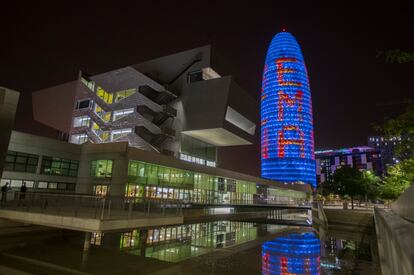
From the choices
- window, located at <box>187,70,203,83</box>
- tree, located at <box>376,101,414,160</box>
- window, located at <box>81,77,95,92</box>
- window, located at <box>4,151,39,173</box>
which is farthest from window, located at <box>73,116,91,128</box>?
tree, located at <box>376,101,414,160</box>

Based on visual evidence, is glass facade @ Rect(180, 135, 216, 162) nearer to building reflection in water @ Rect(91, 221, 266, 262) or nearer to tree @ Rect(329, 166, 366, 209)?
tree @ Rect(329, 166, 366, 209)

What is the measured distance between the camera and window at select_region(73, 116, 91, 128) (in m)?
58.2

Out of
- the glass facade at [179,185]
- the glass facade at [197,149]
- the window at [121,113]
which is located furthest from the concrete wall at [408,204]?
the glass facade at [197,149]

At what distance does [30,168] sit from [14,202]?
1700cm

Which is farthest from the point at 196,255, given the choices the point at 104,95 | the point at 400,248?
the point at 104,95

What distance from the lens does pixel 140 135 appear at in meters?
51.2

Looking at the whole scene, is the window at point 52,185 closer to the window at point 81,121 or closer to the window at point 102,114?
the window at point 102,114

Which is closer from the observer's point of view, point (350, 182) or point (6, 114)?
point (6, 114)

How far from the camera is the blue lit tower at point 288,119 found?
13188 cm

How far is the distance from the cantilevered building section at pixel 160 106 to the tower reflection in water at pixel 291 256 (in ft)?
110

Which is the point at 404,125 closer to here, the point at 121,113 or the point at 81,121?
the point at 121,113

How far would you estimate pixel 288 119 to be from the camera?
438 ft

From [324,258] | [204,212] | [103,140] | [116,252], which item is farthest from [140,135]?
[324,258]

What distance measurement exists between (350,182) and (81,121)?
58206 mm
